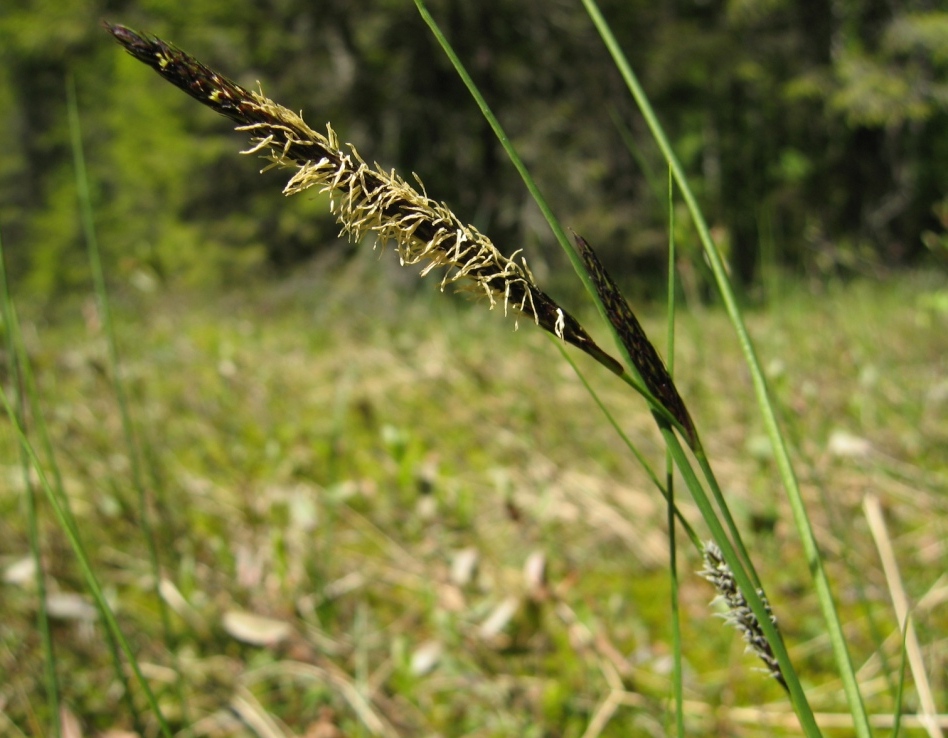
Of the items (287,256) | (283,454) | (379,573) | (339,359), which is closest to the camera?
(379,573)

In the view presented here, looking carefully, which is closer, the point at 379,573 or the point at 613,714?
the point at 613,714

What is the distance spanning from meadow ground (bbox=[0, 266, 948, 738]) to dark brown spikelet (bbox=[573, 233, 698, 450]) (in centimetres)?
30

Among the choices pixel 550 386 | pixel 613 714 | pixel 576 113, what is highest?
pixel 576 113

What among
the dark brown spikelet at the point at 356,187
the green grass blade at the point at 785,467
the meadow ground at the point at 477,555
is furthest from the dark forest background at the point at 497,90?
the dark brown spikelet at the point at 356,187

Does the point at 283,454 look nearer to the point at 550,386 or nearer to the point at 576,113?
the point at 550,386

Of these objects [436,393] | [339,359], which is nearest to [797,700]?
[436,393]

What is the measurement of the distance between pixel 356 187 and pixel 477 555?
0.81 m

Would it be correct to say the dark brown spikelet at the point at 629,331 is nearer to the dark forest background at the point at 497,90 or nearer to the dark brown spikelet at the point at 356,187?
the dark brown spikelet at the point at 356,187

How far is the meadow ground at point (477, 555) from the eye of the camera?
0.85m

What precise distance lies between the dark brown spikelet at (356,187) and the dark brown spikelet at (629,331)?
0.03 meters

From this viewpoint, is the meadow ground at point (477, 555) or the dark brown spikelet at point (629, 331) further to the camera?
the meadow ground at point (477, 555)

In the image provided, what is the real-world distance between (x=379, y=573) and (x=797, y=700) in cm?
Answer: 93

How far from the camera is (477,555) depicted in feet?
3.33

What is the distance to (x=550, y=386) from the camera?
184cm
